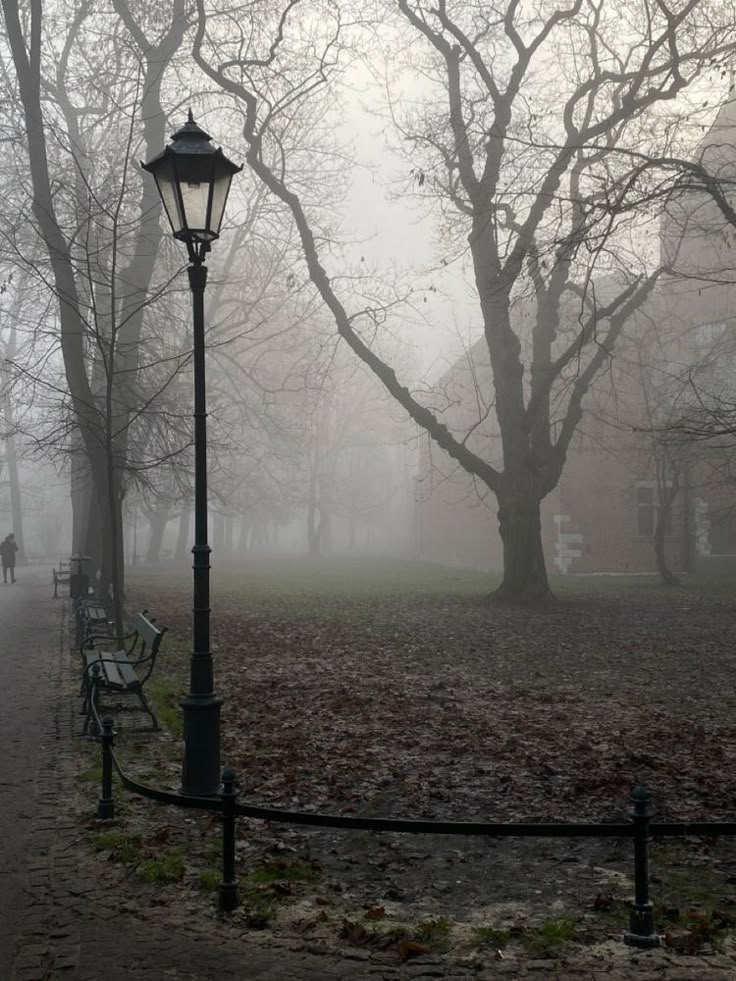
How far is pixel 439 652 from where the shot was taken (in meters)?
16.0

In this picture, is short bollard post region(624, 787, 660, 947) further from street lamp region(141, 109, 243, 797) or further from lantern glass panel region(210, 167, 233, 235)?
lantern glass panel region(210, 167, 233, 235)

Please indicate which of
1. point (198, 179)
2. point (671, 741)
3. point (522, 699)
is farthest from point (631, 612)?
point (198, 179)

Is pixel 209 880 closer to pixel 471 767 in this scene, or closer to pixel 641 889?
pixel 641 889

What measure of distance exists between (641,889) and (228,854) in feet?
6.65

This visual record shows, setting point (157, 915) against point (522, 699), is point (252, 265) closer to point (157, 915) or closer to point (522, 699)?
point (522, 699)

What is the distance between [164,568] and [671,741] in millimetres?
42551

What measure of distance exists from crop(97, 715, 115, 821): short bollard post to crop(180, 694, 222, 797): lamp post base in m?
0.52

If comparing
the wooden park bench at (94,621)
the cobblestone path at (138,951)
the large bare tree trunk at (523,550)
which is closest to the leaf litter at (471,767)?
the cobblestone path at (138,951)

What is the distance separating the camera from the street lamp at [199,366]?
23.9 ft

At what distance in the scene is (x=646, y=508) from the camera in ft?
132

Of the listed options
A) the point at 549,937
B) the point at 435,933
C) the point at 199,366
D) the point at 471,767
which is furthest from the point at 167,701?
the point at 549,937

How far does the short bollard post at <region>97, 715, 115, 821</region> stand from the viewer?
6.95 meters

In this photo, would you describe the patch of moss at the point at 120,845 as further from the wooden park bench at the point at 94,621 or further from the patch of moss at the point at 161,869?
the wooden park bench at the point at 94,621

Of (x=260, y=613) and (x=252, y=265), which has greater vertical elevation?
(x=252, y=265)
